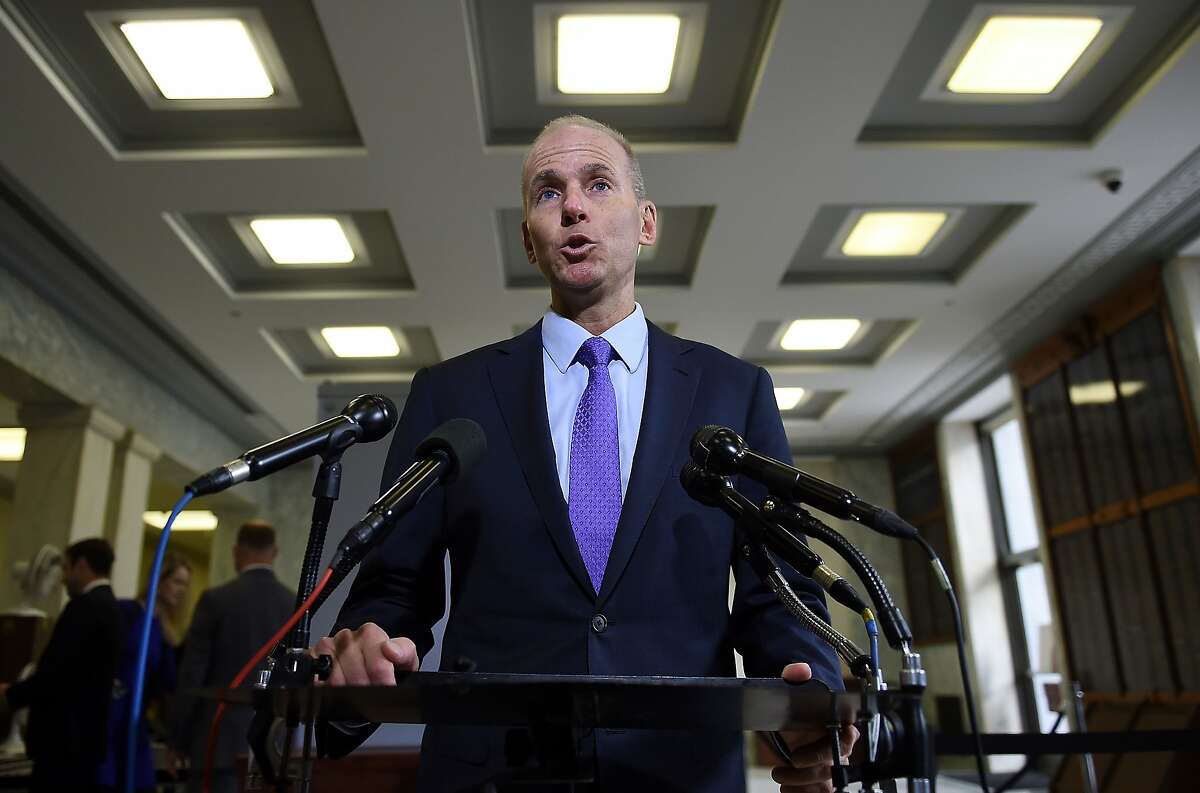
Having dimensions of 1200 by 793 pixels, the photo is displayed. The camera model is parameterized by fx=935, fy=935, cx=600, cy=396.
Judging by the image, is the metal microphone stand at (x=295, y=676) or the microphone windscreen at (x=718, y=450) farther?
the microphone windscreen at (x=718, y=450)

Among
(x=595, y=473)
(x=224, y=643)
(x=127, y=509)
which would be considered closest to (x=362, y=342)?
(x=127, y=509)

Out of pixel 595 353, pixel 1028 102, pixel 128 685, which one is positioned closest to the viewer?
pixel 595 353

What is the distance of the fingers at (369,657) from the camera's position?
88 cm

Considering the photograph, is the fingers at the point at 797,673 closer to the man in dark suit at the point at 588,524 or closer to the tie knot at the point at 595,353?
the man in dark suit at the point at 588,524

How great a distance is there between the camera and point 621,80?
5309 millimetres

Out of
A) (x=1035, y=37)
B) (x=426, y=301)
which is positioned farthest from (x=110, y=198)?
(x=1035, y=37)

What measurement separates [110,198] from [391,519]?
602 centimetres

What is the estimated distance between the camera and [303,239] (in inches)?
272

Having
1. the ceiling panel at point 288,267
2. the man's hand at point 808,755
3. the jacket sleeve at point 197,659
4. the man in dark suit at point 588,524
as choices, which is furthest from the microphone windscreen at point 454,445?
the ceiling panel at point 288,267

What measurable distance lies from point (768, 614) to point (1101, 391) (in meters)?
7.80

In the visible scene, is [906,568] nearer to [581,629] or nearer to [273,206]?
Answer: [273,206]

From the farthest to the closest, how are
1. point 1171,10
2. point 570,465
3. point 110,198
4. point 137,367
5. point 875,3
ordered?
1. point 137,367
2. point 110,198
3. point 1171,10
4. point 875,3
5. point 570,465

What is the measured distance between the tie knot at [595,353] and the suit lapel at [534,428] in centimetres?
7

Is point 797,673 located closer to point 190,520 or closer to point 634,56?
point 634,56
